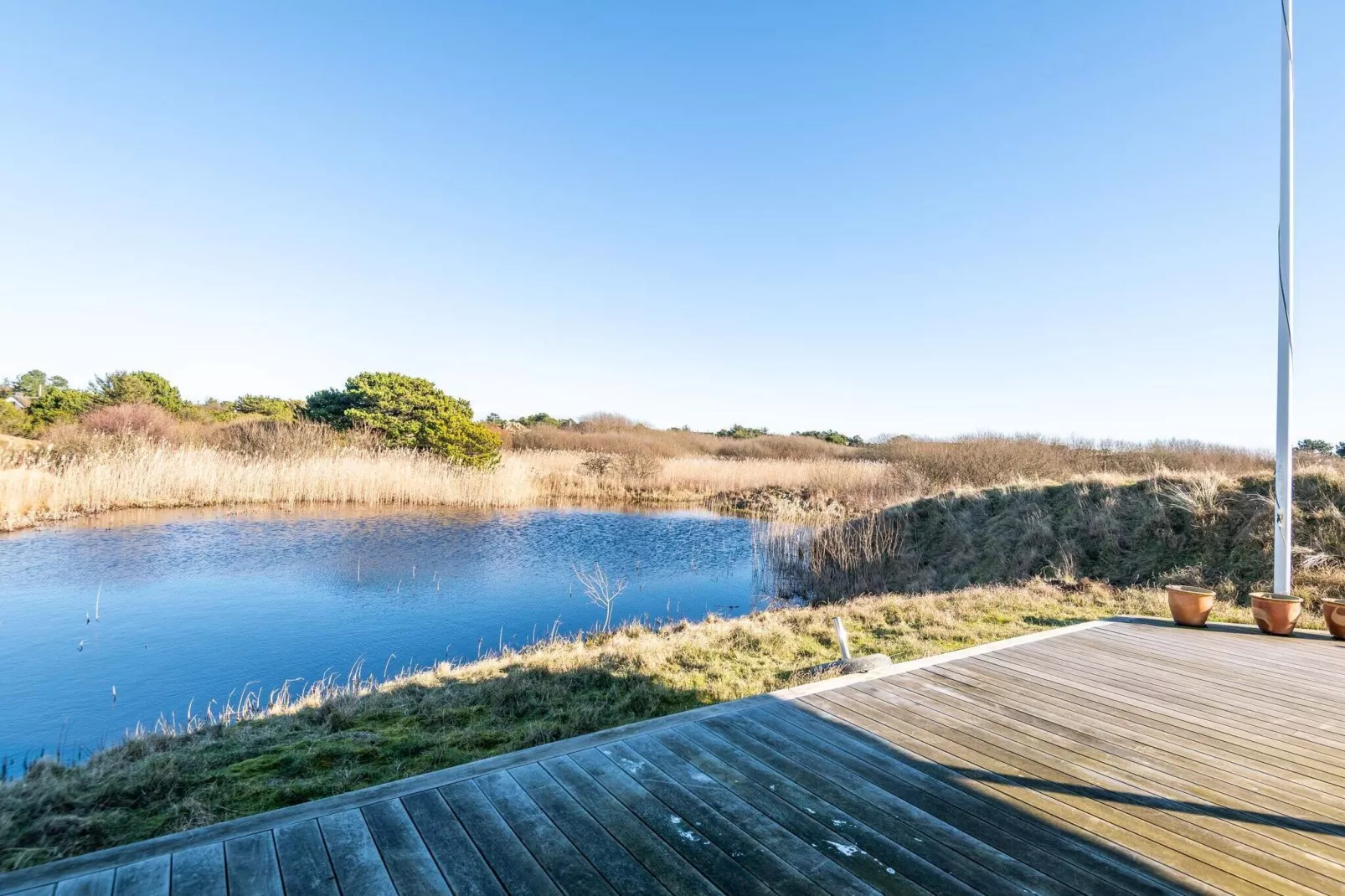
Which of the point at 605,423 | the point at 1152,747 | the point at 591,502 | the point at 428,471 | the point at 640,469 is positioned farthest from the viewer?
the point at 605,423

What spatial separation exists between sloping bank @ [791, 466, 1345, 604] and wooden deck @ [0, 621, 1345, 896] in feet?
20.3

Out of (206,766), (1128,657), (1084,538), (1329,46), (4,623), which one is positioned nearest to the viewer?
(206,766)

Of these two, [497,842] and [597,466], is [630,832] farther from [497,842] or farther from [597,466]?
[597,466]

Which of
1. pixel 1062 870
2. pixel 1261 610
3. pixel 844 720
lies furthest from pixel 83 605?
pixel 1261 610

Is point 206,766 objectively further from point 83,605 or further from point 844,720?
point 83,605

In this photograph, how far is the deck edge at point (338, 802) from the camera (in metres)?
1.75

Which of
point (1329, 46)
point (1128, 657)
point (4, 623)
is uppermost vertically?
point (1329, 46)

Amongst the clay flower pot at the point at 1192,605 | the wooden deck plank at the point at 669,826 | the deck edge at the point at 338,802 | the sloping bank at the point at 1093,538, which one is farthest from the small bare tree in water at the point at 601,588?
the clay flower pot at the point at 1192,605

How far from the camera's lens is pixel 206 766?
11.1 ft

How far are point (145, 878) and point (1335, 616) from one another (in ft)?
23.1

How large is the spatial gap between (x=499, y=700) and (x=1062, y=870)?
3.63 m

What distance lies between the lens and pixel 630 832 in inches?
77.8

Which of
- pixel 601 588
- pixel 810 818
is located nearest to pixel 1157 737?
pixel 810 818

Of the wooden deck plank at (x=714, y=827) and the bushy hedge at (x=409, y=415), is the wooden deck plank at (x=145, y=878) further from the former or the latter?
the bushy hedge at (x=409, y=415)
